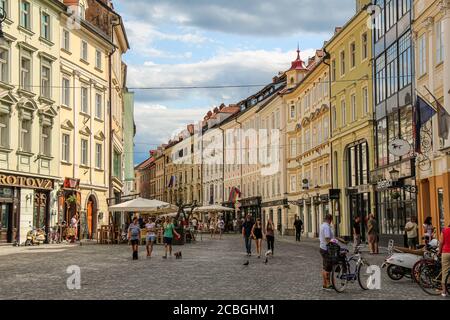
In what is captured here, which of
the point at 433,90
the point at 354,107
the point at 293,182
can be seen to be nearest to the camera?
the point at 433,90

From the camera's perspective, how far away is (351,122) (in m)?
44.6

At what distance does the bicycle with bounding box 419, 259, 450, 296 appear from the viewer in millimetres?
15625

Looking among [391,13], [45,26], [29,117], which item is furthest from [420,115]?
[45,26]

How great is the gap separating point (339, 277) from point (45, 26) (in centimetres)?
2980

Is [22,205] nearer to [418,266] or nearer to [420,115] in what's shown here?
[420,115]

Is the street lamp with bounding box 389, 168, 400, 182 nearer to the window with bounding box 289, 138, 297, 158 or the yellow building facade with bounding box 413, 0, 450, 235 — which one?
the yellow building facade with bounding box 413, 0, 450, 235

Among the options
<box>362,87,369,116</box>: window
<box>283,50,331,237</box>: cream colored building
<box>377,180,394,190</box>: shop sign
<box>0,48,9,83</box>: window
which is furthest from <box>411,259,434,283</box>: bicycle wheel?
<box>283,50,331,237</box>: cream colored building

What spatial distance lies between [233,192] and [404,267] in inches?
2712

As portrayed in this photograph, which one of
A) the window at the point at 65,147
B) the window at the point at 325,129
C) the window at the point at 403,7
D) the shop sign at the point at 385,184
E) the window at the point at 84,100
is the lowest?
the shop sign at the point at 385,184

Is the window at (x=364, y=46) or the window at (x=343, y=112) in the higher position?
the window at (x=364, y=46)

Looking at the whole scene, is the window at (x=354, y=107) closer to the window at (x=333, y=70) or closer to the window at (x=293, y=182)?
the window at (x=333, y=70)

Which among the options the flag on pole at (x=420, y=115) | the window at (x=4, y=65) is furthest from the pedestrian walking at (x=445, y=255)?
the window at (x=4, y=65)

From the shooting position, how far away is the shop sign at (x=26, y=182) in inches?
1389

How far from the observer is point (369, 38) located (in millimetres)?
40406
